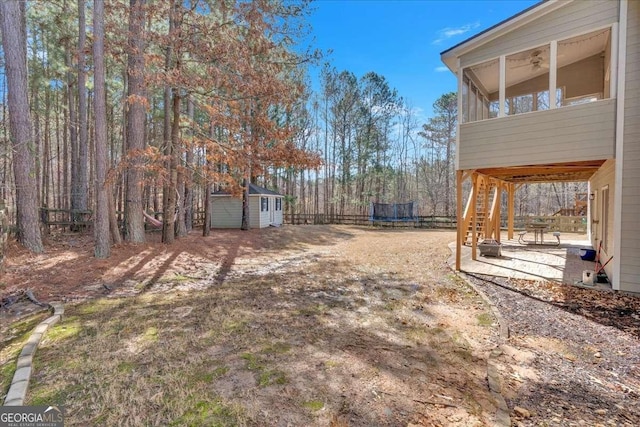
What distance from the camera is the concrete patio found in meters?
6.33

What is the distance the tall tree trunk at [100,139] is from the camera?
695 cm

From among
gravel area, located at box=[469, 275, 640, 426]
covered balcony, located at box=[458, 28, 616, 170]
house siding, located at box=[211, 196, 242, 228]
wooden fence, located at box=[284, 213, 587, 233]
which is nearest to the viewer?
gravel area, located at box=[469, 275, 640, 426]

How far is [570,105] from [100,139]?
9.84 meters

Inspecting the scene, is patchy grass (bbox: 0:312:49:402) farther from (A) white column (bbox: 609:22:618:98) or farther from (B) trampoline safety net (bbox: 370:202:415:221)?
(B) trampoline safety net (bbox: 370:202:415:221)

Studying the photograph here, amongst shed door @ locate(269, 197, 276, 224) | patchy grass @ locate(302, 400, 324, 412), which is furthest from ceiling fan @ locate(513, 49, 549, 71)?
shed door @ locate(269, 197, 276, 224)

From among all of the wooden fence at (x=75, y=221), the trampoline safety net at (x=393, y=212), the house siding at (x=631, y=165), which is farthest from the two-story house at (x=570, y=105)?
the trampoline safety net at (x=393, y=212)

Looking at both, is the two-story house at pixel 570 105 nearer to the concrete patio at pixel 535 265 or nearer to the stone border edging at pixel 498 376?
the concrete patio at pixel 535 265

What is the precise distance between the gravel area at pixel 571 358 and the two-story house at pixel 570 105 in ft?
4.50

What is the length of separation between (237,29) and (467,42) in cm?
563

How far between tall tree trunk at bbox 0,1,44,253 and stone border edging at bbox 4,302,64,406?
4672 millimetres

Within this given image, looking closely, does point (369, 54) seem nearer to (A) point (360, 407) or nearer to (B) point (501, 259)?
(B) point (501, 259)

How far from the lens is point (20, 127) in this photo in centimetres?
709

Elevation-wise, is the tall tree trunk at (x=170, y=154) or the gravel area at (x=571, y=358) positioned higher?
the tall tree trunk at (x=170, y=154)

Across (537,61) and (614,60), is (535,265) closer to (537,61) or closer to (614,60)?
(614,60)
